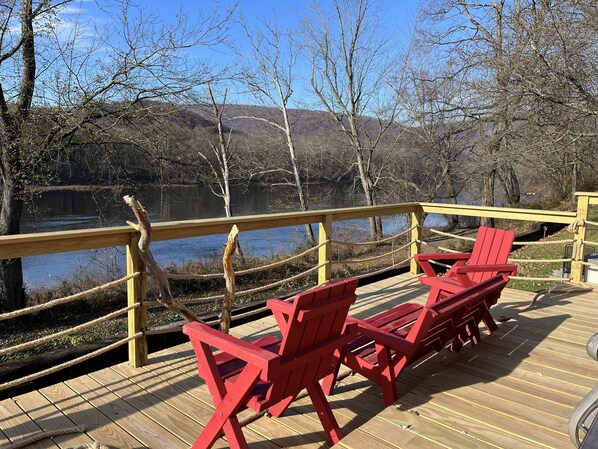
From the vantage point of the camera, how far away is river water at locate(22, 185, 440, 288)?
10.9m

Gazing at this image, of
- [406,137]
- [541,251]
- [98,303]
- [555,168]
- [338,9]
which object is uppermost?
[338,9]

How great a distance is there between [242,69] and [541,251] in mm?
10503

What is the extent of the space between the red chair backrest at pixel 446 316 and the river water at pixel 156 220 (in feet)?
27.6

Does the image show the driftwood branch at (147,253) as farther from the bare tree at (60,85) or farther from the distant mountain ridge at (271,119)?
the distant mountain ridge at (271,119)

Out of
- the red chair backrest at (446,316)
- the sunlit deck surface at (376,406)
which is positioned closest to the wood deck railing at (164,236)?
the sunlit deck surface at (376,406)

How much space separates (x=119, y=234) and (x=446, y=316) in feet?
6.46

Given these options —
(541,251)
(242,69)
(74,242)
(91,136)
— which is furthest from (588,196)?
(242,69)

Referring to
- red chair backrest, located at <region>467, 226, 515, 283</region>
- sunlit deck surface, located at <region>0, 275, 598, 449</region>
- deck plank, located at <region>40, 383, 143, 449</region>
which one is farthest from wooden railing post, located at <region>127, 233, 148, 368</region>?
red chair backrest, located at <region>467, 226, 515, 283</region>

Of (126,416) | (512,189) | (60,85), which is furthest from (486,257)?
(512,189)

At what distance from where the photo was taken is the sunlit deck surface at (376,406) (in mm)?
2176

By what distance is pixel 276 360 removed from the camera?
180 cm

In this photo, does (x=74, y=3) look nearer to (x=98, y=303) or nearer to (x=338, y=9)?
(x=98, y=303)

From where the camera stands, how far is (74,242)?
2693mm

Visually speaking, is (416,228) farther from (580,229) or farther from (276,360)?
(276,360)
